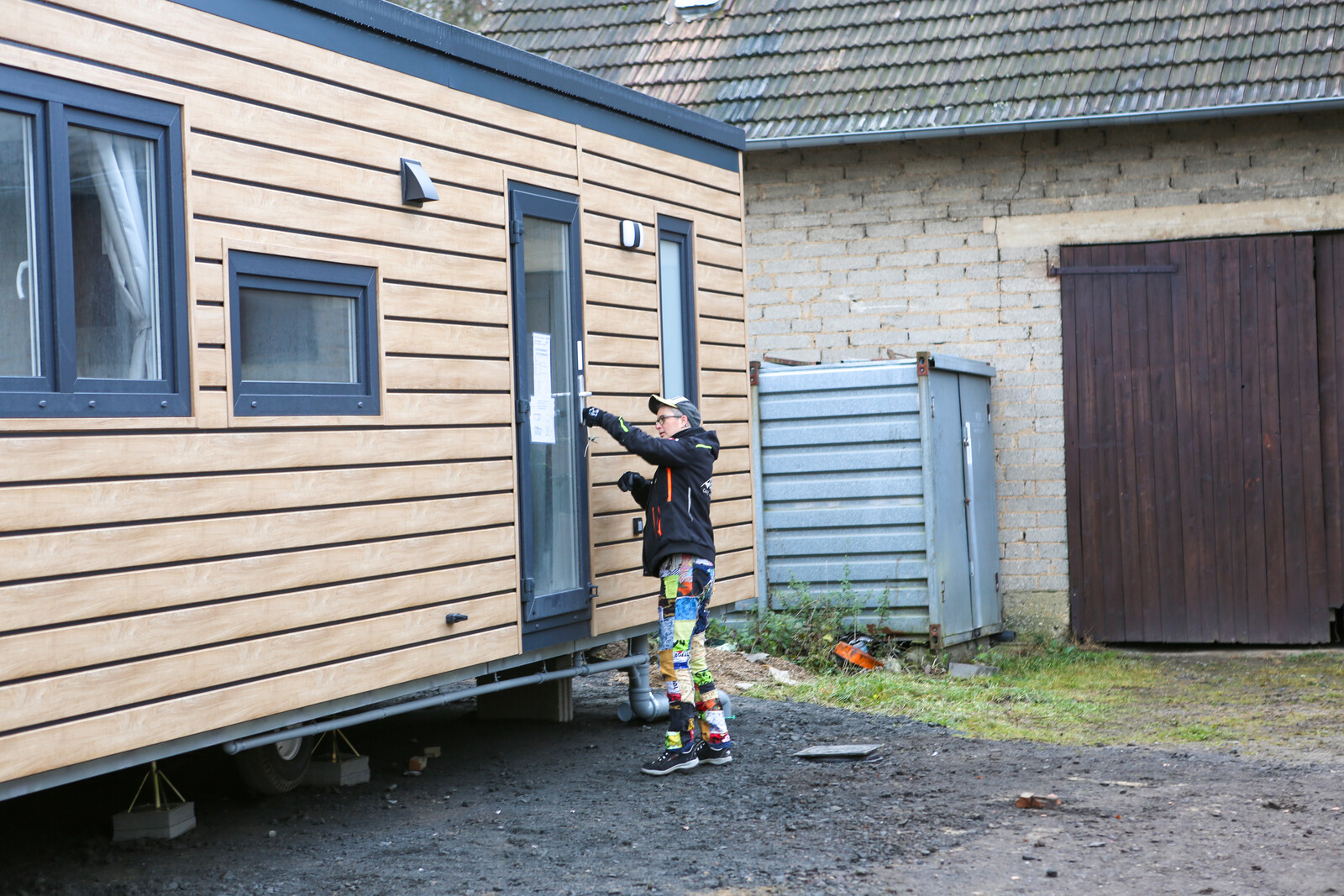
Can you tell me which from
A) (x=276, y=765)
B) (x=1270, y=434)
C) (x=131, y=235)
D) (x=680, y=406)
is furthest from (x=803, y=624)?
(x=131, y=235)

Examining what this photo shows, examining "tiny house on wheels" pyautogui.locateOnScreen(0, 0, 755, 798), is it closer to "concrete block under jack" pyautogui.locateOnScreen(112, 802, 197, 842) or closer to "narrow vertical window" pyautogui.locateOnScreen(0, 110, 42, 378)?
"narrow vertical window" pyautogui.locateOnScreen(0, 110, 42, 378)

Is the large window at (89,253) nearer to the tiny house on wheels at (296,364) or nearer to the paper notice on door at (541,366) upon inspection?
the tiny house on wheels at (296,364)

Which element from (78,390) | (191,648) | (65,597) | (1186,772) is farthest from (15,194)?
(1186,772)

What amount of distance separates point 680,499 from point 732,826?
1.60 m

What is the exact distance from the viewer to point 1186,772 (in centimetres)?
643

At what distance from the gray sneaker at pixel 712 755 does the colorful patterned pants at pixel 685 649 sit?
0.11 feet

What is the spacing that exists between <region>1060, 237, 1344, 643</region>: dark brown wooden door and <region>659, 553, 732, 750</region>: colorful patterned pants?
4993 mm

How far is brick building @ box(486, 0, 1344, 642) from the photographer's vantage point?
1039cm

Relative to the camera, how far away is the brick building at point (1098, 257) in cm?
1039

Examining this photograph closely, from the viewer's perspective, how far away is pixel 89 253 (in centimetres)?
431

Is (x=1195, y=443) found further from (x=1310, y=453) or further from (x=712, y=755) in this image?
(x=712, y=755)

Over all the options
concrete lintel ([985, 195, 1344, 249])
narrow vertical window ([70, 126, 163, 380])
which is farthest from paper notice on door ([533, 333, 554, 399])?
concrete lintel ([985, 195, 1344, 249])

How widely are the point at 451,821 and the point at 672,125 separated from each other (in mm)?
3774

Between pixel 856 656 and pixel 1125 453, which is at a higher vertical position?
pixel 1125 453
